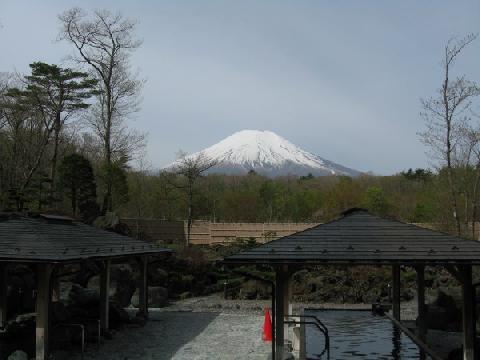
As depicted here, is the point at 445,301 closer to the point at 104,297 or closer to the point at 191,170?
the point at 104,297

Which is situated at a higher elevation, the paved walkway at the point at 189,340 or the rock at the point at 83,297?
the rock at the point at 83,297

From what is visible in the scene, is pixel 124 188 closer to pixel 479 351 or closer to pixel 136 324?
pixel 136 324

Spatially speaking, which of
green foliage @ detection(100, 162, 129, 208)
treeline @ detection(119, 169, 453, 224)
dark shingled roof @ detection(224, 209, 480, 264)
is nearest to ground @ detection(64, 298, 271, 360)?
dark shingled roof @ detection(224, 209, 480, 264)

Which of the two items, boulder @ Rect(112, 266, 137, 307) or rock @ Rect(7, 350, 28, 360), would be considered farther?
boulder @ Rect(112, 266, 137, 307)

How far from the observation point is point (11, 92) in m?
30.2

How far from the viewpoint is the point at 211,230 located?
36594 mm

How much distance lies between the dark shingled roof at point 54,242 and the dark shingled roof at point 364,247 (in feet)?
10.6

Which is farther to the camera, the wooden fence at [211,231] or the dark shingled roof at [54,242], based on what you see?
the wooden fence at [211,231]

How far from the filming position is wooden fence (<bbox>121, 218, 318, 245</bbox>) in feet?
118

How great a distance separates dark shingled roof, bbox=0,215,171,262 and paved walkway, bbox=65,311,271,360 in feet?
6.81

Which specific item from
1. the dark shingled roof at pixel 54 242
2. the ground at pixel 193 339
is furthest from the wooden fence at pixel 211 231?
the dark shingled roof at pixel 54 242

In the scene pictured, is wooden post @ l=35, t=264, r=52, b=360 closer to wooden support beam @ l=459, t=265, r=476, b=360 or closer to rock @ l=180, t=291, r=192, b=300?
wooden support beam @ l=459, t=265, r=476, b=360

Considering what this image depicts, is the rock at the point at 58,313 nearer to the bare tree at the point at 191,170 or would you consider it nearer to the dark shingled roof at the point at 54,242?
the dark shingled roof at the point at 54,242

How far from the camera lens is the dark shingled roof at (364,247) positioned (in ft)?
31.0
